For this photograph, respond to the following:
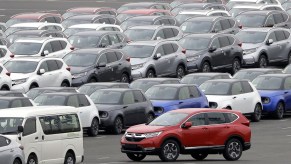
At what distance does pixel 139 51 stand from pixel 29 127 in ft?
70.1

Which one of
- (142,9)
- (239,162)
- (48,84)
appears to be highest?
(142,9)

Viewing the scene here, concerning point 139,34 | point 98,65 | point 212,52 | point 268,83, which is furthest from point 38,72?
point 139,34

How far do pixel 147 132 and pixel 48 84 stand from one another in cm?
1480

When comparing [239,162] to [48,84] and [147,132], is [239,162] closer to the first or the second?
[147,132]

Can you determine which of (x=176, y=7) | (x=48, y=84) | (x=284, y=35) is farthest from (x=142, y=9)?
(x=48, y=84)

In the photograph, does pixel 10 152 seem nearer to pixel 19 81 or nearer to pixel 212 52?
pixel 19 81

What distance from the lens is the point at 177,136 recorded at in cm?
3728

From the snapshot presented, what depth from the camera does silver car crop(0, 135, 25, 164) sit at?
32.4 metres

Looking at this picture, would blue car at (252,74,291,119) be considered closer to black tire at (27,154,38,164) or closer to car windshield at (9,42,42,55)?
car windshield at (9,42,42,55)

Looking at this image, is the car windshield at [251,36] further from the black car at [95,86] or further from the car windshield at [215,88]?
the black car at [95,86]

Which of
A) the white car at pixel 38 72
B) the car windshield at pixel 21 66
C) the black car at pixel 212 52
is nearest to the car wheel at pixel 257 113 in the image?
the black car at pixel 212 52

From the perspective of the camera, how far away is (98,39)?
5791 centimetres

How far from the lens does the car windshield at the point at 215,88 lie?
50438mm

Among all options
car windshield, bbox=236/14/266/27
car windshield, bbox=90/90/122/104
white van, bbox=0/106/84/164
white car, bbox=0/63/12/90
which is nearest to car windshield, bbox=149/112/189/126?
white van, bbox=0/106/84/164
